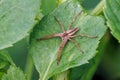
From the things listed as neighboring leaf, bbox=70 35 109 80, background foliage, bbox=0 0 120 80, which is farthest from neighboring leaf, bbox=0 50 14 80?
neighboring leaf, bbox=70 35 109 80

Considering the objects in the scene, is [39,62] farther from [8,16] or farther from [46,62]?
[8,16]

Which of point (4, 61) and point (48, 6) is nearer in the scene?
point (4, 61)

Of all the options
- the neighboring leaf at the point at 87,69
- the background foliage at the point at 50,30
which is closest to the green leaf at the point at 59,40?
the background foliage at the point at 50,30

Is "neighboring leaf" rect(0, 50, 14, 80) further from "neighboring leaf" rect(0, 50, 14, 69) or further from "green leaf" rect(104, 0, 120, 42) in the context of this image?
"green leaf" rect(104, 0, 120, 42)

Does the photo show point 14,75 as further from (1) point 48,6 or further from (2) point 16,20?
(1) point 48,6

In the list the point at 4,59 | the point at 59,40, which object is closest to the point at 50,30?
the point at 59,40

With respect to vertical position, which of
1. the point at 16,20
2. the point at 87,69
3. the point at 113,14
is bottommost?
the point at 87,69

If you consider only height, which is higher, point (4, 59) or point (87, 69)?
point (4, 59)
